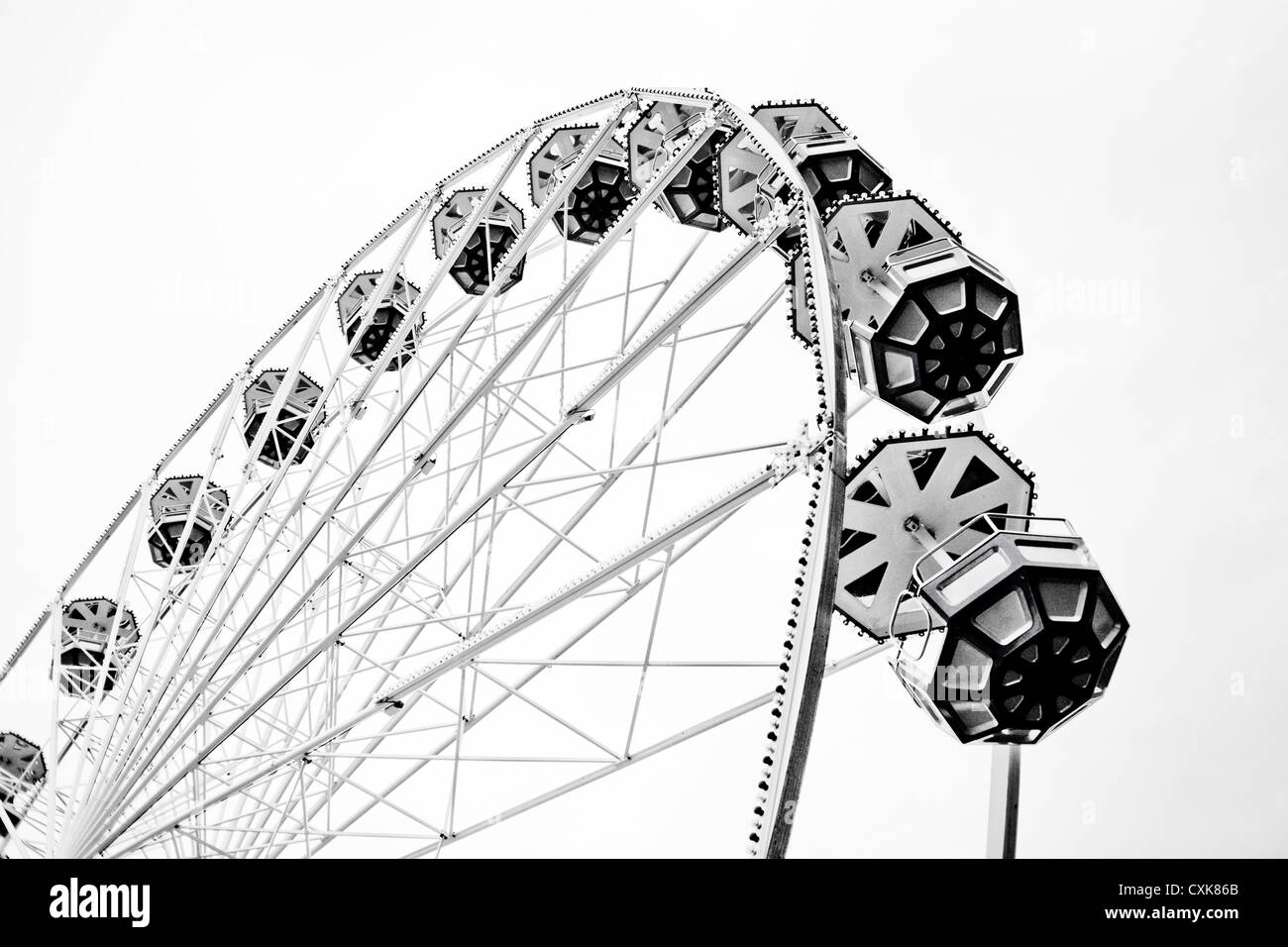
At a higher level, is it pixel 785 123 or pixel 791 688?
pixel 785 123

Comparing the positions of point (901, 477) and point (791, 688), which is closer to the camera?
point (791, 688)

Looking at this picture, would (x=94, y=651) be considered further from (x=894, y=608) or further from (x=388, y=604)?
(x=894, y=608)

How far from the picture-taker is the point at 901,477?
679 cm

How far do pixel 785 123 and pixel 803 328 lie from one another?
97.4 inches
